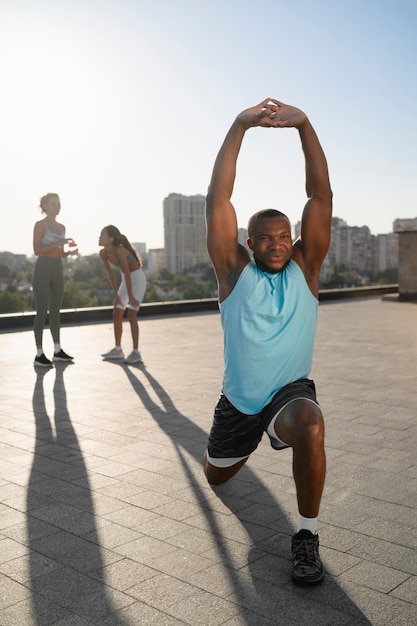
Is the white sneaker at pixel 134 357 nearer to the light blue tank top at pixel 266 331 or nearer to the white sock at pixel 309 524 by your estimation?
the light blue tank top at pixel 266 331

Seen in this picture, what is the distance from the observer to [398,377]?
7883mm

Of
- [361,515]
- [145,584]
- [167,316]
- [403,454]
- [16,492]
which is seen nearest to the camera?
[145,584]

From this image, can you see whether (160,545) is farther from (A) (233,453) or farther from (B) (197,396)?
(B) (197,396)

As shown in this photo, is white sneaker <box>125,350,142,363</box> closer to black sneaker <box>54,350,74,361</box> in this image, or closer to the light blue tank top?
black sneaker <box>54,350,74,361</box>

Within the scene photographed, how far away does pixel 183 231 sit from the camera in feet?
380

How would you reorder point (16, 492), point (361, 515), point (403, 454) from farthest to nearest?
1. point (403, 454)
2. point (16, 492)
3. point (361, 515)

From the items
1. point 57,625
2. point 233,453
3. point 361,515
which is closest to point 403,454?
point 361,515

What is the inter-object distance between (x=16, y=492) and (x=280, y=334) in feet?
6.12

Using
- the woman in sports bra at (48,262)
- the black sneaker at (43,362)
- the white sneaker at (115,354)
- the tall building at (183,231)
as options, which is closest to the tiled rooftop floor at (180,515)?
the black sneaker at (43,362)

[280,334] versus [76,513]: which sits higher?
[280,334]

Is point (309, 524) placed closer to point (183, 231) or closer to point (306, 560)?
point (306, 560)

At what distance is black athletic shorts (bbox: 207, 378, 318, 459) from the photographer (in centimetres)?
330

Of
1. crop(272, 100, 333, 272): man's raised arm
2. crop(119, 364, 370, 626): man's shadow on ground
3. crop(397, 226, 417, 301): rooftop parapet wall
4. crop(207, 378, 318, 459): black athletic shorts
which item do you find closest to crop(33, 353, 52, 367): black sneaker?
crop(119, 364, 370, 626): man's shadow on ground

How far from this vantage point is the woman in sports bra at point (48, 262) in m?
8.91
